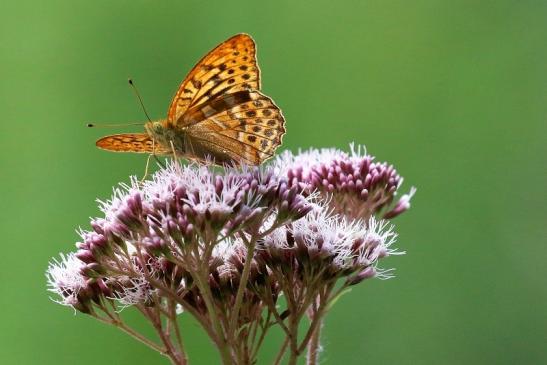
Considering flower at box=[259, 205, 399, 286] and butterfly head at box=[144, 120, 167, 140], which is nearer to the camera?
flower at box=[259, 205, 399, 286]

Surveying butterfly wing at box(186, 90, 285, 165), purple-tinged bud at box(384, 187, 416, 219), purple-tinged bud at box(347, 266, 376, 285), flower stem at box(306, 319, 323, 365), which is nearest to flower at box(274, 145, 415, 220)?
purple-tinged bud at box(384, 187, 416, 219)

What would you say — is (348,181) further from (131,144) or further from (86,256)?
(86,256)

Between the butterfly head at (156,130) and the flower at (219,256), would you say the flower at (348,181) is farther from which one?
the butterfly head at (156,130)

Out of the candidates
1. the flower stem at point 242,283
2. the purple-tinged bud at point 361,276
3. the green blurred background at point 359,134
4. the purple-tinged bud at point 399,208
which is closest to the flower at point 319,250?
the purple-tinged bud at point 361,276

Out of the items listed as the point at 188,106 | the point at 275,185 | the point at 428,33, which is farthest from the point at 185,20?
Result: the point at 275,185

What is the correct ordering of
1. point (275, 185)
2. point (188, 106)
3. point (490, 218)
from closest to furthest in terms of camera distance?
1. point (275, 185)
2. point (188, 106)
3. point (490, 218)

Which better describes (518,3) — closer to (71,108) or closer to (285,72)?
(285,72)

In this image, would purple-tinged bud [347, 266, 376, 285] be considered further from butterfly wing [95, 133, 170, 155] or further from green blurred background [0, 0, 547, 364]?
green blurred background [0, 0, 547, 364]
